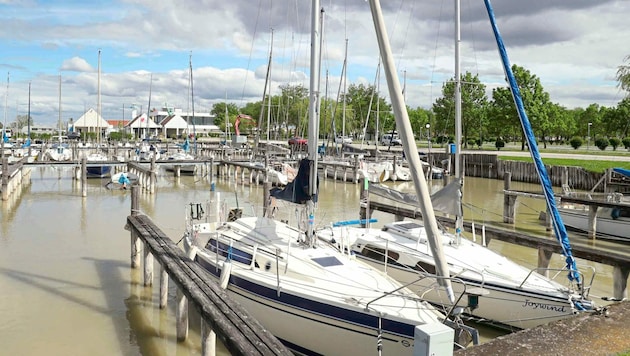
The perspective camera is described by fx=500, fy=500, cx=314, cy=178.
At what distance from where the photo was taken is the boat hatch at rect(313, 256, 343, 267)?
431 inches

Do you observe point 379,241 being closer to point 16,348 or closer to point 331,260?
point 331,260

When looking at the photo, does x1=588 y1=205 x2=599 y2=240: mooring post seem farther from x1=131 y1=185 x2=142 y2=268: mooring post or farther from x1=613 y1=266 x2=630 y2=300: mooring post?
x1=131 y1=185 x2=142 y2=268: mooring post

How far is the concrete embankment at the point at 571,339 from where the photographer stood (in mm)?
6668

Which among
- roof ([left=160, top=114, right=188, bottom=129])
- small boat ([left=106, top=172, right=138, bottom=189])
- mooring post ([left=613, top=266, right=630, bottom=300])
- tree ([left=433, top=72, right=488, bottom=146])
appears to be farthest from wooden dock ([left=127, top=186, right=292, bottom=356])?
roof ([left=160, top=114, right=188, bottom=129])

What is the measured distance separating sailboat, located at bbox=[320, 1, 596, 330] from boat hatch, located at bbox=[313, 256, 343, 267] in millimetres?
1609

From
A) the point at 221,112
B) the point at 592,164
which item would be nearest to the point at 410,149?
the point at 592,164

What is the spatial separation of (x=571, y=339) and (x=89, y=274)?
14.3m

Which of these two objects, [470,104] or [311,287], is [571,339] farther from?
[470,104]

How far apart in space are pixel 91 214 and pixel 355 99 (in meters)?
81.2

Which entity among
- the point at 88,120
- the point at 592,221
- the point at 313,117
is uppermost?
the point at 88,120

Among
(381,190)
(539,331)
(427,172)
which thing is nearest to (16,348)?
(539,331)

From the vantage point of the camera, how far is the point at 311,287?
996 centimetres

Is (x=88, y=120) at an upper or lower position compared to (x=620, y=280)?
upper

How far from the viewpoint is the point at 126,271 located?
54.7ft
